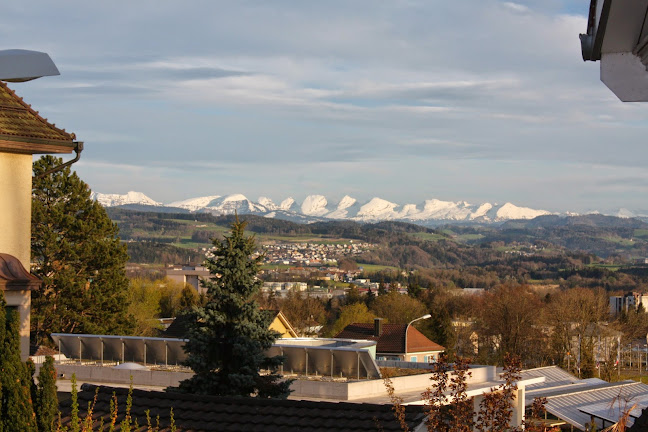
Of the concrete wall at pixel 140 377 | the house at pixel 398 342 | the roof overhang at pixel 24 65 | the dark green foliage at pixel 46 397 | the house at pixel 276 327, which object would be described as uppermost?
the roof overhang at pixel 24 65

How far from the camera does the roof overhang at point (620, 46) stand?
7.20ft

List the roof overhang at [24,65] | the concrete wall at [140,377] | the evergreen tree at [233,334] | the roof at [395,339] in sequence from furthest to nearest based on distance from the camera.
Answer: the roof at [395,339] → the concrete wall at [140,377] → the evergreen tree at [233,334] → the roof overhang at [24,65]

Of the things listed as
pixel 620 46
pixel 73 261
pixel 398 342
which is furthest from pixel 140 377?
pixel 398 342

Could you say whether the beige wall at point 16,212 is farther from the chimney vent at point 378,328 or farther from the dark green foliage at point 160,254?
the dark green foliage at point 160,254

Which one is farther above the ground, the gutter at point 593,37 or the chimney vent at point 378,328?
the gutter at point 593,37

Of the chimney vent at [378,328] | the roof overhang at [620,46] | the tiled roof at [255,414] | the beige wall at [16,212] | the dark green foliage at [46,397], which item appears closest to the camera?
the roof overhang at [620,46]

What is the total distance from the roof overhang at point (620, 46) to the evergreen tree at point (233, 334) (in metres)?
11.1

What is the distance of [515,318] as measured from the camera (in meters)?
60.1

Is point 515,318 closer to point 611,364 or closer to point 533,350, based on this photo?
point 533,350

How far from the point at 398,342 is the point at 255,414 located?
4787 cm

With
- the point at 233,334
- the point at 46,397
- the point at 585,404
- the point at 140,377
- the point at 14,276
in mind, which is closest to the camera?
the point at 46,397

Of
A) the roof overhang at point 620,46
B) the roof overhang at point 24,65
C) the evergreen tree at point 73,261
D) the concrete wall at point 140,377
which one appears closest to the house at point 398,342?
the evergreen tree at point 73,261

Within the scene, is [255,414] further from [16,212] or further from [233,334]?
[233,334]

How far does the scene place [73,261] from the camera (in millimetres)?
35906
